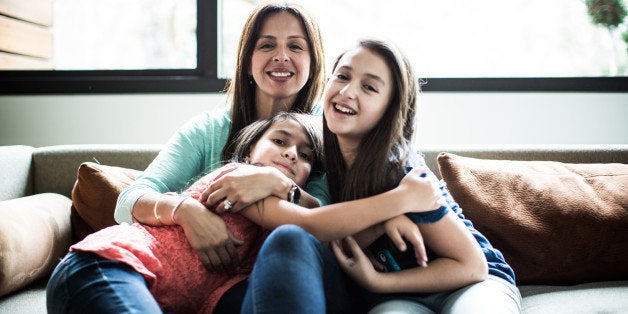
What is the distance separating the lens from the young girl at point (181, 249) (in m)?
0.99

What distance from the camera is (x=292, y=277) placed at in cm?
94

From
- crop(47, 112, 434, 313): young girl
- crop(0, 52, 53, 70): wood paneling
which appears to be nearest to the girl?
crop(47, 112, 434, 313): young girl

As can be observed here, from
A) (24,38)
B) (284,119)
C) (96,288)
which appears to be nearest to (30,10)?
(24,38)

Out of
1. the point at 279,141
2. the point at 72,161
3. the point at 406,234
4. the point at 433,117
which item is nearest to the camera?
the point at 406,234

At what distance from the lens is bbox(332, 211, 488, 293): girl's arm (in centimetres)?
115

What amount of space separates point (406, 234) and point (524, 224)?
56cm

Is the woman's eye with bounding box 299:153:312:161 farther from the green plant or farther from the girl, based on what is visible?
the green plant

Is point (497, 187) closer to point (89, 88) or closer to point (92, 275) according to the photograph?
point (92, 275)

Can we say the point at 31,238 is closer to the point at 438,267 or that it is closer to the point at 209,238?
the point at 209,238

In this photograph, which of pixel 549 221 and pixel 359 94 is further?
pixel 549 221

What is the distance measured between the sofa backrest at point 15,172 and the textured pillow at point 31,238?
0.56ft

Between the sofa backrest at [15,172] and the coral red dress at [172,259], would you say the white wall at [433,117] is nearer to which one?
the sofa backrest at [15,172]

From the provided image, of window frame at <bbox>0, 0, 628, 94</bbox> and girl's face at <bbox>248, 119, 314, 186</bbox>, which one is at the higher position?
window frame at <bbox>0, 0, 628, 94</bbox>

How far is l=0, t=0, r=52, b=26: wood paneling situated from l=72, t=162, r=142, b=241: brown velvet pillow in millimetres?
1327
